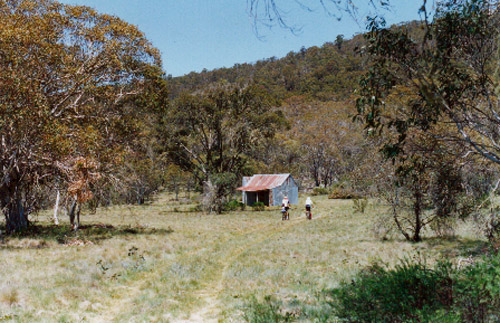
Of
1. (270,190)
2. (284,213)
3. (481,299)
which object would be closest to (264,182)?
(270,190)

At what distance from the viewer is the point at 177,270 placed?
11.6m

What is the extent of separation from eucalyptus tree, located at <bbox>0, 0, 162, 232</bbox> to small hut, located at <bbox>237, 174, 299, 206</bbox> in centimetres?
2450

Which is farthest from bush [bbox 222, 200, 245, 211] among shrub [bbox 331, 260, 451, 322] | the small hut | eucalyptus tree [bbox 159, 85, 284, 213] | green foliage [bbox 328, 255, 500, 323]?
shrub [bbox 331, 260, 451, 322]

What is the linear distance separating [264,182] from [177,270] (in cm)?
3517

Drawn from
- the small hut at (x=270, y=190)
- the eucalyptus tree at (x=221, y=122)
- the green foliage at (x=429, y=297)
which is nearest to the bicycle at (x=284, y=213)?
the eucalyptus tree at (x=221, y=122)

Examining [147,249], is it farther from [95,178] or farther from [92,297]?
[92,297]

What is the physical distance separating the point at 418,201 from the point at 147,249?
10.5m

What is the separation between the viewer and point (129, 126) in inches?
845

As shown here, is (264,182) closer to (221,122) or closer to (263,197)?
(263,197)

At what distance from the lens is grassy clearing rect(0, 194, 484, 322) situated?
8.16m

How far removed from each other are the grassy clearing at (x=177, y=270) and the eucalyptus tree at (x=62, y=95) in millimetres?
3235

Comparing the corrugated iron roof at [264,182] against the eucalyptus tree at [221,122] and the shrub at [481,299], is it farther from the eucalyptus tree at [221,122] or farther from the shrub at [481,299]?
the shrub at [481,299]

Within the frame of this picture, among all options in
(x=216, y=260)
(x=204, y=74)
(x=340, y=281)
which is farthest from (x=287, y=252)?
(x=204, y=74)

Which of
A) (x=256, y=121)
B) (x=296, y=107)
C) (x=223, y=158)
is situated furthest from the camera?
(x=296, y=107)
